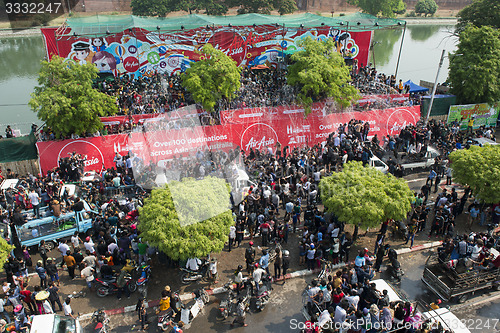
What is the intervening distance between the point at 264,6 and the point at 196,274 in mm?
56026

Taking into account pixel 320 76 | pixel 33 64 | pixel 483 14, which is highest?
pixel 483 14

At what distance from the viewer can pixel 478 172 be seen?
16.8 meters

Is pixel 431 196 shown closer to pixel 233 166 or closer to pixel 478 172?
pixel 478 172

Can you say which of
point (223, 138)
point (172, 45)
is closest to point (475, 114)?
point (223, 138)

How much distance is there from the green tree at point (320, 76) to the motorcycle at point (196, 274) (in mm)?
14533

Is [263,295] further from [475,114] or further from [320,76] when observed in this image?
[475,114]

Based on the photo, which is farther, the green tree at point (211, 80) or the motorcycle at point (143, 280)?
the green tree at point (211, 80)

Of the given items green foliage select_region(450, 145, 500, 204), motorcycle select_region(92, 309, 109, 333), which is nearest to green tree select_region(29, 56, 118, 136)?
motorcycle select_region(92, 309, 109, 333)

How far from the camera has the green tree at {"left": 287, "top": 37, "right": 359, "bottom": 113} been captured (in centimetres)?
2517

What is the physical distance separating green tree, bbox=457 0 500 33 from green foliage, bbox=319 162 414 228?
27.3 meters

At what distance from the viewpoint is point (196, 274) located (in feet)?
45.1

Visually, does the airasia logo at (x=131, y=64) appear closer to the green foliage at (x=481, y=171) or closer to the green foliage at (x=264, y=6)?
the green foliage at (x=481, y=171)

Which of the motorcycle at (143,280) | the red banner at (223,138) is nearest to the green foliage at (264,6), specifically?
the red banner at (223,138)

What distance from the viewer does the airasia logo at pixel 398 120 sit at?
1022 inches
